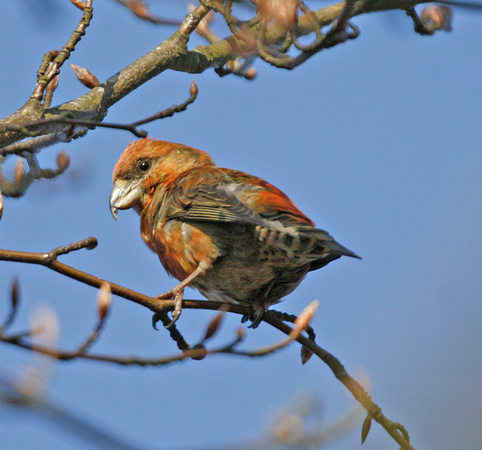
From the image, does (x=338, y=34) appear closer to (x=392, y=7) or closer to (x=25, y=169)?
(x=392, y=7)

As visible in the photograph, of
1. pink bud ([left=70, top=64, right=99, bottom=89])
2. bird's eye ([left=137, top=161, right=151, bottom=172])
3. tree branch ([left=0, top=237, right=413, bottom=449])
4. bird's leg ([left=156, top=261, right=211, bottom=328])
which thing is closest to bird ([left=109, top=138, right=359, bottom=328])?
bird's leg ([left=156, top=261, right=211, bottom=328])

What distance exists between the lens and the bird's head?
523cm

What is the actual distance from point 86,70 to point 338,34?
5.77ft

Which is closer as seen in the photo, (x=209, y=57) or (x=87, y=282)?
(x=87, y=282)

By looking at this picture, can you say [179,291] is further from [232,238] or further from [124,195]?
[124,195]

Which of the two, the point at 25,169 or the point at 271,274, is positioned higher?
the point at 25,169

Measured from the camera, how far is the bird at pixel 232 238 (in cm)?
411

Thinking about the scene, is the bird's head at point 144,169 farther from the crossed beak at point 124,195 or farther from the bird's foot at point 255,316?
the bird's foot at point 255,316

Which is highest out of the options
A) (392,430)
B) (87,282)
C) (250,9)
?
(250,9)

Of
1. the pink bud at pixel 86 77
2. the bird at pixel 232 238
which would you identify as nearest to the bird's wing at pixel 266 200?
the bird at pixel 232 238

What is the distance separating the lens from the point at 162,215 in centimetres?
477

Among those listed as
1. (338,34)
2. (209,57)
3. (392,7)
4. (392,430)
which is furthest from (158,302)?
(209,57)

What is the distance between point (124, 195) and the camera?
523cm

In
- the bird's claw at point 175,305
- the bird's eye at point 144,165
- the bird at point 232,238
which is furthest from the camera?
the bird's eye at point 144,165
